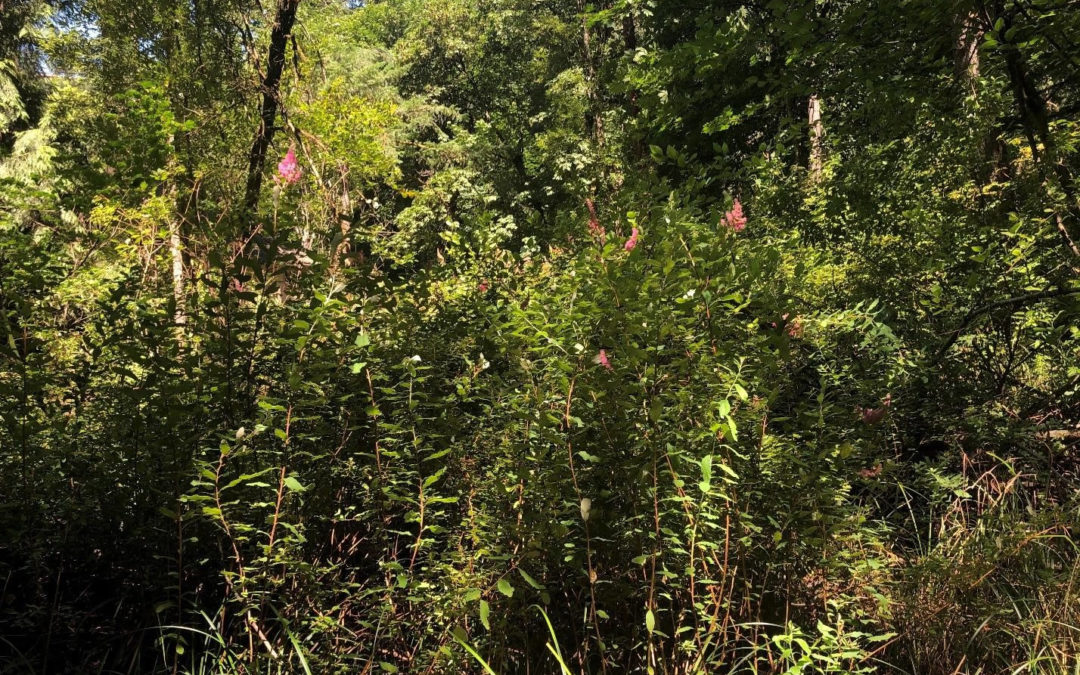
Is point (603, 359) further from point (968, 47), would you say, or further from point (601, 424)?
point (968, 47)

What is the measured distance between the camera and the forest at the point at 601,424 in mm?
1806

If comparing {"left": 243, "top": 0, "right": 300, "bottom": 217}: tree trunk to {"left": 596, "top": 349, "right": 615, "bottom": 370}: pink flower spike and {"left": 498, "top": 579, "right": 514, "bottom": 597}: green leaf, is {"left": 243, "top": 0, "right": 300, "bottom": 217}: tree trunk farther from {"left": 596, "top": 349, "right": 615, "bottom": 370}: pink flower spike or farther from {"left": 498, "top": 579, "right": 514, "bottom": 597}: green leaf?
{"left": 498, "top": 579, "right": 514, "bottom": 597}: green leaf

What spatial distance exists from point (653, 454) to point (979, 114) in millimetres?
3427

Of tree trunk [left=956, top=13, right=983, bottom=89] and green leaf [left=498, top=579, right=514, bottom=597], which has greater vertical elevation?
tree trunk [left=956, top=13, right=983, bottom=89]

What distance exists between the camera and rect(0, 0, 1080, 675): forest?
71.1 inches

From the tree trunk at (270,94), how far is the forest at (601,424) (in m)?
Answer: 0.03

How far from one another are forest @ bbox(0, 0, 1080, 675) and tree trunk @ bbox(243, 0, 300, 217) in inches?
1.3

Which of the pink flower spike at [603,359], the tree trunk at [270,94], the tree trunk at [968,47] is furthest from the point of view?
the tree trunk at [270,94]

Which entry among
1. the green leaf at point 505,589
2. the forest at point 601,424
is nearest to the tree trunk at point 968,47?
the forest at point 601,424

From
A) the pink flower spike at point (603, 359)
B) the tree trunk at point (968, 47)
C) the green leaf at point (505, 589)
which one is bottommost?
the green leaf at point (505, 589)

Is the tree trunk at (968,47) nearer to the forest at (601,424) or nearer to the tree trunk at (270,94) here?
the forest at (601,424)

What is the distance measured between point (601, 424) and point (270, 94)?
327cm

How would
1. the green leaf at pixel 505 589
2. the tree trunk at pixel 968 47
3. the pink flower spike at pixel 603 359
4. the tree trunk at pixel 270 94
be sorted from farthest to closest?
the tree trunk at pixel 270 94 < the tree trunk at pixel 968 47 < the pink flower spike at pixel 603 359 < the green leaf at pixel 505 589

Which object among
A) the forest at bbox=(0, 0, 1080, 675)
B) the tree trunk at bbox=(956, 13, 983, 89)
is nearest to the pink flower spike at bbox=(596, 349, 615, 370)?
the forest at bbox=(0, 0, 1080, 675)
